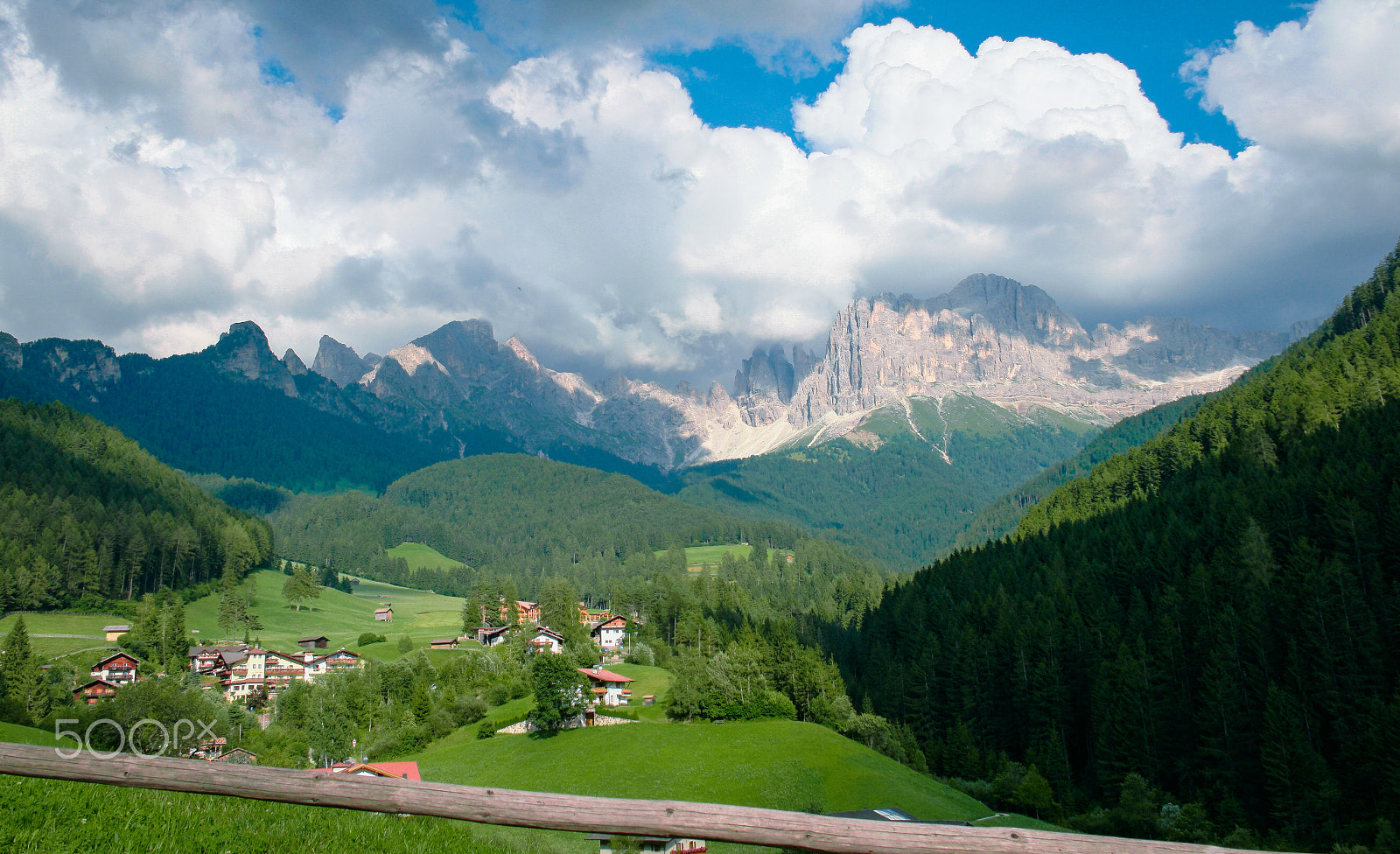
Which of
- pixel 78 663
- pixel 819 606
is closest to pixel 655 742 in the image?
pixel 78 663

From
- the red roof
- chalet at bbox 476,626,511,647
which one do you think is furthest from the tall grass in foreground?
chalet at bbox 476,626,511,647

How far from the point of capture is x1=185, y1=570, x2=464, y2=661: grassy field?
129 m

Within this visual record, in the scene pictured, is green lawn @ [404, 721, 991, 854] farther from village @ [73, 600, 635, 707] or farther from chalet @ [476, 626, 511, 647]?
chalet @ [476, 626, 511, 647]

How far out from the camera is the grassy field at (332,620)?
12862cm

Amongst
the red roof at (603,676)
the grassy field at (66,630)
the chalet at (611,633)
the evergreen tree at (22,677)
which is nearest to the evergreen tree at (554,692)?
the red roof at (603,676)

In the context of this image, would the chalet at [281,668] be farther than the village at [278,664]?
Yes

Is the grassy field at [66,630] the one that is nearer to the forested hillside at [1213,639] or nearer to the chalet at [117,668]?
the chalet at [117,668]

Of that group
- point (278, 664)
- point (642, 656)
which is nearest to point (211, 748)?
point (278, 664)

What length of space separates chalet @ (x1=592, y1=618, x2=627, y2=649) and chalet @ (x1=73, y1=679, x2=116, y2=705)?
73783 millimetres

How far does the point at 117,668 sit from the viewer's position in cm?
9475

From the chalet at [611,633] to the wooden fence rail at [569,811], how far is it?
136 m

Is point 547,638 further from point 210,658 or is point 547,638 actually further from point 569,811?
point 569,811

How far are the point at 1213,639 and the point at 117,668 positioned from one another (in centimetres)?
12689

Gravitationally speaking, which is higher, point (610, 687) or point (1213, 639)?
point (1213, 639)
